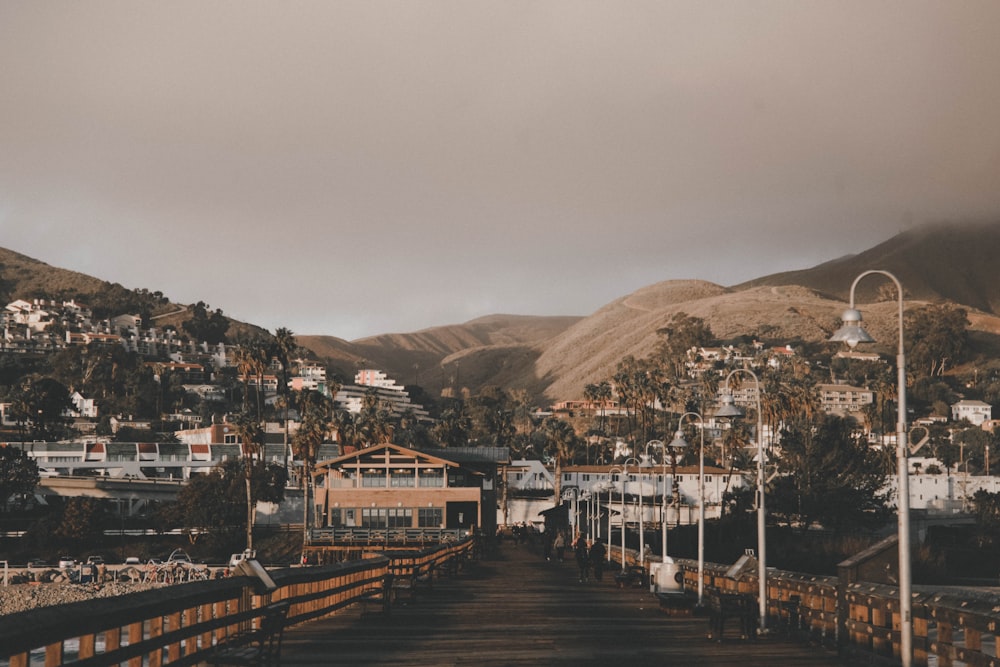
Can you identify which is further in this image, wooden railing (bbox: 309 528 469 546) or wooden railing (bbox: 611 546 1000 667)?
wooden railing (bbox: 309 528 469 546)

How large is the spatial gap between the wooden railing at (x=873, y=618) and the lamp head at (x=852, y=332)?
3374 mm

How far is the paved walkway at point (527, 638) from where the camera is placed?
16825 millimetres

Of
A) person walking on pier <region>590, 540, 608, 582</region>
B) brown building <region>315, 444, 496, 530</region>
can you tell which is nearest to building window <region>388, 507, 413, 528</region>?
brown building <region>315, 444, 496, 530</region>

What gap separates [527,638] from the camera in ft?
65.1

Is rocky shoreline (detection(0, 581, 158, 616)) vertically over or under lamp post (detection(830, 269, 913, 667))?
under

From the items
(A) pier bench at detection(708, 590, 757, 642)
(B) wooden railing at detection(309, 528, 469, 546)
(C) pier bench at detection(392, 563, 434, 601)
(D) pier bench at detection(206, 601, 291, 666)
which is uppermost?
(D) pier bench at detection(206, 601, 291, 666)

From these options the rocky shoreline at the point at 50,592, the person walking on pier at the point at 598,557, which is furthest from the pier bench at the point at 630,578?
the rocky shoreline at the point at 50,592

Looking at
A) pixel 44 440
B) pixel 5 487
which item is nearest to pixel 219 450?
pixel 44 440

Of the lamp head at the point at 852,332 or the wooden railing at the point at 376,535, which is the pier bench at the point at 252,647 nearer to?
the lamp head at the point at 852,332

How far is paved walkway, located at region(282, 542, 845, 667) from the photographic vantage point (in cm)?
1683

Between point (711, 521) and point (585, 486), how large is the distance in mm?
24673

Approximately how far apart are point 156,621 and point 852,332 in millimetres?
9575

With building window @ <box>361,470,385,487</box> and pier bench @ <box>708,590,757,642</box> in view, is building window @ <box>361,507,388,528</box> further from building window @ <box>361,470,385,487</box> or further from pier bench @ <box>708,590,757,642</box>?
pier bench @ <box>708,590,757,642</box>

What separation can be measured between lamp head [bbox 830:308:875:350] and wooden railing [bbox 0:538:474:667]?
847cm
